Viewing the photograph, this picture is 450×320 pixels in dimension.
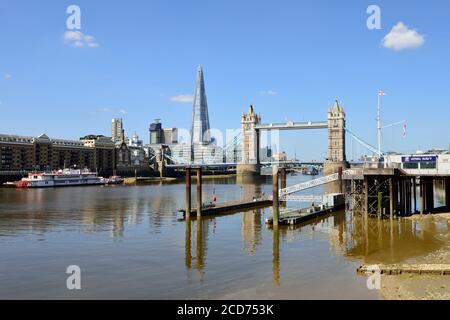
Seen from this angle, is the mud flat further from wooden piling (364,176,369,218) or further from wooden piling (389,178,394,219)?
wooden piling (364,176,369,218)

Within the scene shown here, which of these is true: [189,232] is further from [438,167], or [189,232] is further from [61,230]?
[438,167]

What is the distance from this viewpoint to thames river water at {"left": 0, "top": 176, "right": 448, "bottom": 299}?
2369cm

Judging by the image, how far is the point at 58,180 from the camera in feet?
444

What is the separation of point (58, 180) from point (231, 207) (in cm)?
8992

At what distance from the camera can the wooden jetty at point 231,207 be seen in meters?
53.3

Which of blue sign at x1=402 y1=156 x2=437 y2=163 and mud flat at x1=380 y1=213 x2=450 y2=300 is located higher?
blue sign at x1=402 y1=156 x2=437 y2=163

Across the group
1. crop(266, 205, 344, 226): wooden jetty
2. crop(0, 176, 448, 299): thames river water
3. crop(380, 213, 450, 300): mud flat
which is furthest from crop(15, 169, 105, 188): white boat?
crop(380, 213, 450, 300): mud flat

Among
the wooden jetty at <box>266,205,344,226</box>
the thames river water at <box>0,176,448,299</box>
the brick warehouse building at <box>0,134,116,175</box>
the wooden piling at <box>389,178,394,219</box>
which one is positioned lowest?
the thames river water at <box>0,176,448,299</box>

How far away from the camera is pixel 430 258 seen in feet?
97.0

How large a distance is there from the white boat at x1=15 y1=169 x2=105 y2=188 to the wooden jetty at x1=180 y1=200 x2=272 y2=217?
265ft

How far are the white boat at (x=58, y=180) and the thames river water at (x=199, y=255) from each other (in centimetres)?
7906
